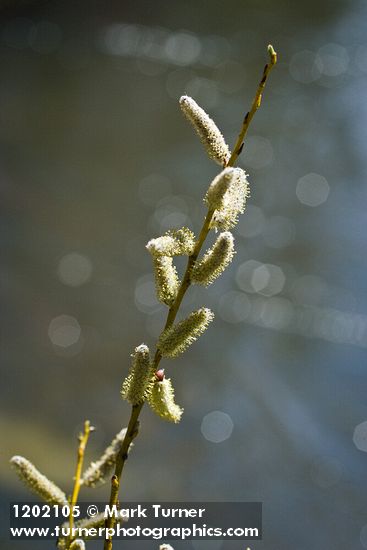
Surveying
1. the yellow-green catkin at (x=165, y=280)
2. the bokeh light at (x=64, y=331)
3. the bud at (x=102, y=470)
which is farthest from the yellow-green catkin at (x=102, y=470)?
the bokeh light at (x=64, y=331)

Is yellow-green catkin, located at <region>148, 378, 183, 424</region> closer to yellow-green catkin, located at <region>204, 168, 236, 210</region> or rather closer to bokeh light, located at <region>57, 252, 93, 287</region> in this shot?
yellow-green catkin, located at <region>204, 168, 236, 210</region>

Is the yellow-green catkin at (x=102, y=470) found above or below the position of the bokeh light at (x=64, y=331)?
Answer: below

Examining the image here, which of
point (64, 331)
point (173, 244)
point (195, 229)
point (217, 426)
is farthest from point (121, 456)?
point (195, 229)

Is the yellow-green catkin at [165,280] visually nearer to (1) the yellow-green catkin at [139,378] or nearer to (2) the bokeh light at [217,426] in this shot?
(1) the yellow-green catkin at [139,378]

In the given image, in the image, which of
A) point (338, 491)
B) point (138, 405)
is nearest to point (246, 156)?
point (338, 491)

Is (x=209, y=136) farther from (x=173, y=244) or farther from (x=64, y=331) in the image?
(x=64, y=331)

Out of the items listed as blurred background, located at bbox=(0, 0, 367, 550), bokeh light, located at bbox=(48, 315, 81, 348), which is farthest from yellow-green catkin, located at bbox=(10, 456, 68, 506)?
bokeh light, located at bbox=(48, 315, 81, 348)

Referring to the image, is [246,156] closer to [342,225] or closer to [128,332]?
[342,225]
